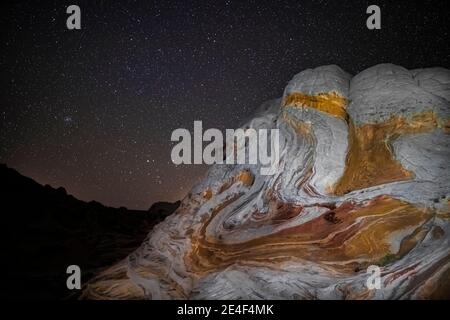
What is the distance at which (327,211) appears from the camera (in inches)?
336

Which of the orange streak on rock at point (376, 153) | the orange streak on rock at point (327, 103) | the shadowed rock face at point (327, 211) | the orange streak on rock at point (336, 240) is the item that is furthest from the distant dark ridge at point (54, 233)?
the orange streak on rock at point (327, 103)

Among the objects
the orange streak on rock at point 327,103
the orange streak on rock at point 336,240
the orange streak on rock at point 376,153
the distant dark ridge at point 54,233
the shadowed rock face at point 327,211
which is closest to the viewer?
the shadowed rock face at point 327,211

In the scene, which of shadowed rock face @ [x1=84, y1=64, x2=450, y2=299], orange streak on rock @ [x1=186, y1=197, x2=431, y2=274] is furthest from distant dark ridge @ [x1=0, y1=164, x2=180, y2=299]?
orange streak on rock @ [x1=186, y1=197, x2=431, y2=274]

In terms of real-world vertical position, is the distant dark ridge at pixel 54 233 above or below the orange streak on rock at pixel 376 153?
below

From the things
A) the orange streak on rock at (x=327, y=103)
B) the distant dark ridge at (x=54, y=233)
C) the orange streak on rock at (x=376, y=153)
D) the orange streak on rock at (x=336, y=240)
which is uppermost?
the orange streak on rock at (x=327, y=103)

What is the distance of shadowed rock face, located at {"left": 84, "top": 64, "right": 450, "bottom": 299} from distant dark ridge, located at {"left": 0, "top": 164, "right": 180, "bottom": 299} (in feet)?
13.9

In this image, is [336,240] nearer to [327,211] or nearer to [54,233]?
[327,211]

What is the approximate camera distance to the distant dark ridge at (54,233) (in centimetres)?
1373

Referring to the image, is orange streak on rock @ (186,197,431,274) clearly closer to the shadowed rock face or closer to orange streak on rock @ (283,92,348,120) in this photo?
the shadowed rock face

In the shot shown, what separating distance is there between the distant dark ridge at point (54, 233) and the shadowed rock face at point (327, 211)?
4.24m

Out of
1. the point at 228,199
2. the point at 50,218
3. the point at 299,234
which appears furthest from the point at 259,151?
the point at 50,218

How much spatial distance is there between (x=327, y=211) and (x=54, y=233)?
23.3m

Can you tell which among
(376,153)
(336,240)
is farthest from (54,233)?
(376,153)

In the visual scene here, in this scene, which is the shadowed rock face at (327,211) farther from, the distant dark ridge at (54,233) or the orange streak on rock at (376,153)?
the distant dark ridge at (54,233)
